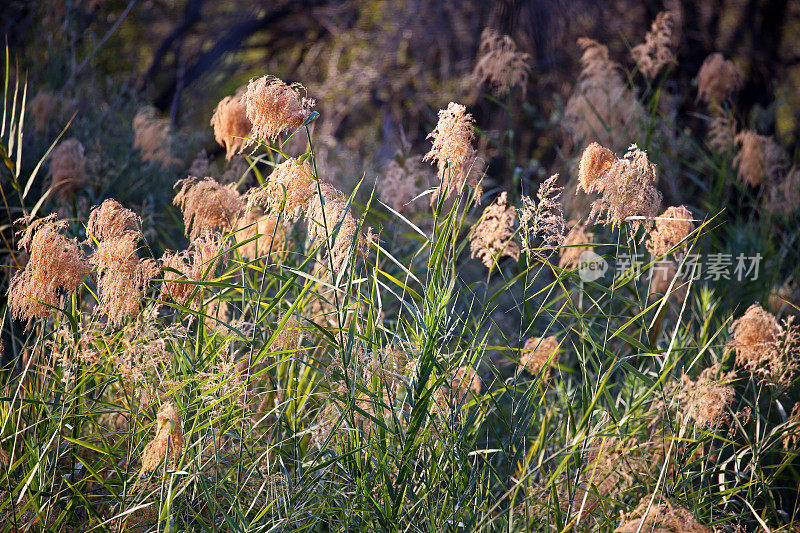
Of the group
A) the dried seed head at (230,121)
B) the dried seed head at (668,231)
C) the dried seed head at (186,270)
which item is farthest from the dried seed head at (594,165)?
the dried seed head at (230,121)

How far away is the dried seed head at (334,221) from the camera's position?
5.71ft

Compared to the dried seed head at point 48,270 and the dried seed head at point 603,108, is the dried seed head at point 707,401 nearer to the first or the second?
the dried seed head at point 48,270

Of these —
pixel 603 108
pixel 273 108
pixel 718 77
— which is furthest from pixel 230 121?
pixel 718 77

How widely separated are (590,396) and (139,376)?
1.24 m

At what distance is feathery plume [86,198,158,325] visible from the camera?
1.77 meters

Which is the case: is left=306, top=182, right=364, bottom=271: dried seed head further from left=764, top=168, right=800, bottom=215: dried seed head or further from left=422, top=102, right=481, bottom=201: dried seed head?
left=764, top=168, right=800, bottom=215: dried seed head

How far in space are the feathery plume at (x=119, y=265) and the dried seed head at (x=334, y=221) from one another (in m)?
0.43

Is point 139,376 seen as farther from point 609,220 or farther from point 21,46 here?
point 21,46

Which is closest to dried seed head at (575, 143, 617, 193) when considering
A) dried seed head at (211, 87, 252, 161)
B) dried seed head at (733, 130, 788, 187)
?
dried seed head at (211, 87, 252, 161)

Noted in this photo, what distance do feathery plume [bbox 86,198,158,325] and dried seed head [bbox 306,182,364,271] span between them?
17.0 inches

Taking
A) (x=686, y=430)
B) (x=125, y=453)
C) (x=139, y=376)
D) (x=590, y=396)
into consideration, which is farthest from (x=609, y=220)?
(x=125, y=453)

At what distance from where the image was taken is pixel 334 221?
180cm

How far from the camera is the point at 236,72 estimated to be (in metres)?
7.10

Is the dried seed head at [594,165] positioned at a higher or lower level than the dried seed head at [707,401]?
higher
